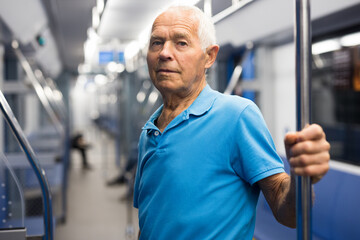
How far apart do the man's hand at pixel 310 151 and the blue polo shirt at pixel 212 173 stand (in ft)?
1.01

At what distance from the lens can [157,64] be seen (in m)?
1.25

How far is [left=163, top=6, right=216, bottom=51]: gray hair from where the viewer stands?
1257 mm

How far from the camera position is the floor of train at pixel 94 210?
452 centimetres

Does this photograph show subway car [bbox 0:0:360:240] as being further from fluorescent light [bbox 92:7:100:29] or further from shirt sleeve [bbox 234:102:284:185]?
shirt sleeve [bbox 234:102:284:185]

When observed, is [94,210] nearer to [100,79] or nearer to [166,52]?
[166,52]

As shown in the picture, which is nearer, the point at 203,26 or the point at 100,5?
the point at 203,26

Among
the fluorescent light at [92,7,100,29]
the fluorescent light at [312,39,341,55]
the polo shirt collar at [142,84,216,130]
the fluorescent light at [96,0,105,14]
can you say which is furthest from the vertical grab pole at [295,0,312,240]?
the fluorescent light at [312,39,341,55]

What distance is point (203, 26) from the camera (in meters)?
1.26

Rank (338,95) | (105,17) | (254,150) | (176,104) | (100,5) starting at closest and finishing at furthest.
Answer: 1. (254,150)
2. (176,104)
3. (100,5)
4. (105,17)
5. (338,95)

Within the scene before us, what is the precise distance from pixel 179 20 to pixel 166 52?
0.40ft

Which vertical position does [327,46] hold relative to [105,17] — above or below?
below

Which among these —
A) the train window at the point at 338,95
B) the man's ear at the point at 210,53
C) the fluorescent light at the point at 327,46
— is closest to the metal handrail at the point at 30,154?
the man's ear at the point at 210,53

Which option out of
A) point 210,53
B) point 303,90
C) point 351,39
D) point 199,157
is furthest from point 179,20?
point 351,39

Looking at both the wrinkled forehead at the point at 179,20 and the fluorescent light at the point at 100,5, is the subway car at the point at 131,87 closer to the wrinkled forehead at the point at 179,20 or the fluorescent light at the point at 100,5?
the fluorescent light at the point at 100,5
